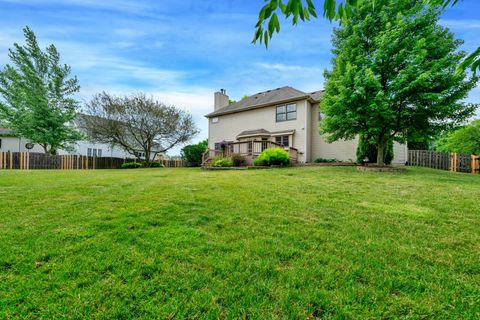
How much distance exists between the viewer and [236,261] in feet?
6.95

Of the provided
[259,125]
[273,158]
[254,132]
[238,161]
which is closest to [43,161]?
[238,161]

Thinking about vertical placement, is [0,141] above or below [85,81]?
below

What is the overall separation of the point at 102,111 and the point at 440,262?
2415cm

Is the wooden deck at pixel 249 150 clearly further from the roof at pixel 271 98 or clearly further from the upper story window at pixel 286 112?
the roof at pixel 271 98

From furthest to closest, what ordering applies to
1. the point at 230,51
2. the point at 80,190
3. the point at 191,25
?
1. the point at 230,51
2. the point at 191,25
3. the point at 80,190

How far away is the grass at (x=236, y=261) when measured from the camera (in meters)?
1.54

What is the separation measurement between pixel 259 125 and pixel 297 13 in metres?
17.8

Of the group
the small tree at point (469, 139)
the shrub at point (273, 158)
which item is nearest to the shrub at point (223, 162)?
the shrub at point (273, 158)

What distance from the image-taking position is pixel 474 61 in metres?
1.72

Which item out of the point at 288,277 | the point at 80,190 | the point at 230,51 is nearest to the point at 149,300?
the point at 288,277

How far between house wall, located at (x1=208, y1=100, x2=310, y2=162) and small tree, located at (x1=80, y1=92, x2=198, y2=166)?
4.15 meters

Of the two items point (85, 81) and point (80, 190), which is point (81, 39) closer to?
point (80, 190)

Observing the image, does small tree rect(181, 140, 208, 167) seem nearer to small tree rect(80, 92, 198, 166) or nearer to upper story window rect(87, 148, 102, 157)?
small tree rect(80, 92, 198, 166)

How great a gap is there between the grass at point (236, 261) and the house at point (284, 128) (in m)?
11.4
